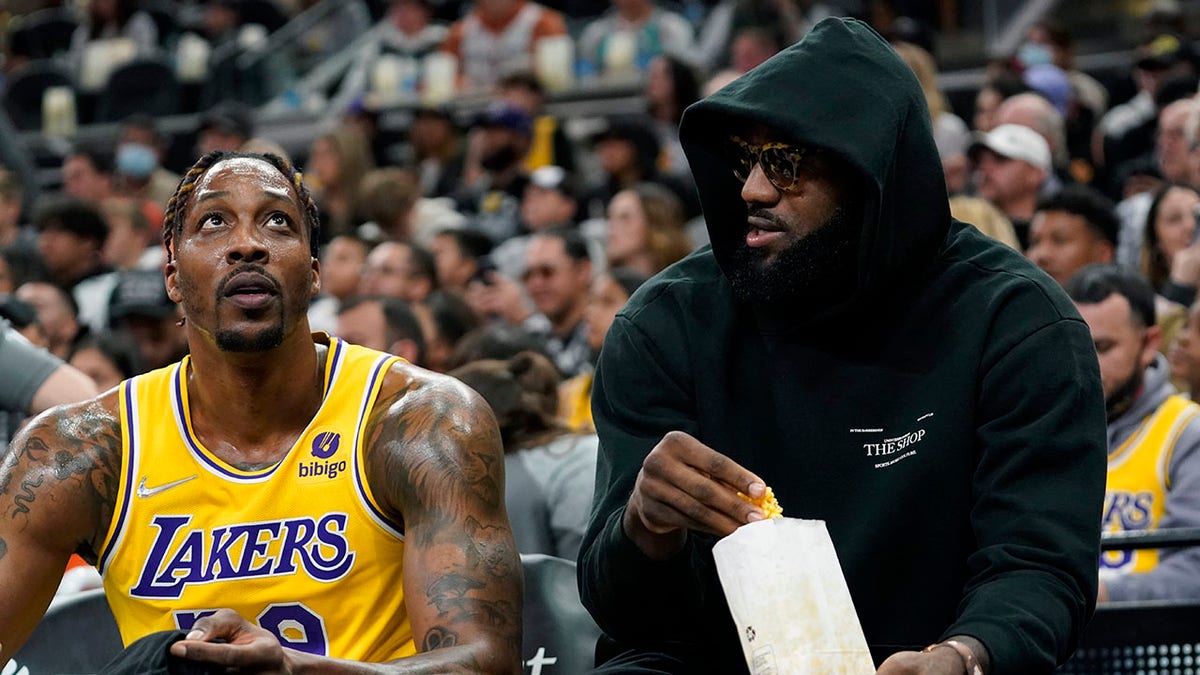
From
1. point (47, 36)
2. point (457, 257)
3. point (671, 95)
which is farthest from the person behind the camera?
point (47, 36)

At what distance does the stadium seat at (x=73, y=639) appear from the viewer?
3.67 m

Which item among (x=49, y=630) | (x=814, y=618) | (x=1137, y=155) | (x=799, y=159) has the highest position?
(x=799, y=159)

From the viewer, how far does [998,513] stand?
3.01m

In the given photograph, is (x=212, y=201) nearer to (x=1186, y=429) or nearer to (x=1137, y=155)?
(x=1186, y=429)

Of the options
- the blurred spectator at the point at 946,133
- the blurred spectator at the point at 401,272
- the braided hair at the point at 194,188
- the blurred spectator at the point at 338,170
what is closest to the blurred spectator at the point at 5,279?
the blurred spectator at the point at 401,272

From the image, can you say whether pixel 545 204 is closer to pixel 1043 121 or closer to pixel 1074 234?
pixel 1043 121

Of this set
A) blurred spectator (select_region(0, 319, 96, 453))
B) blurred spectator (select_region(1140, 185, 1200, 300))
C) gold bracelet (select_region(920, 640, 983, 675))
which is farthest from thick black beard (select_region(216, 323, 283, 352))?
blurred spectator (select_region(1140, 185, 1200, 300))

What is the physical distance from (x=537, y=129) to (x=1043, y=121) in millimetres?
3575

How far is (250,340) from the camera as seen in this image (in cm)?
345

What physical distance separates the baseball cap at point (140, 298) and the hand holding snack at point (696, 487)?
569 centimetres

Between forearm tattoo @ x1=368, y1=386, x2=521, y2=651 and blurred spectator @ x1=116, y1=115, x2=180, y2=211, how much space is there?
848 centimetres

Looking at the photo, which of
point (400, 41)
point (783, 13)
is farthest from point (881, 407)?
point (400, 41)

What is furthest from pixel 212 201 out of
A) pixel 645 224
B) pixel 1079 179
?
pixel 1079 179

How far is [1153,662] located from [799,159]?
1.74 metres
